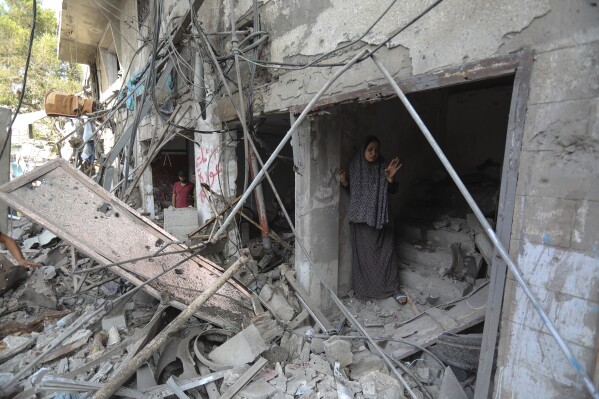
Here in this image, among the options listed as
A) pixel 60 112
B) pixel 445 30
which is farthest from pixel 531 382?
pixel 60 112

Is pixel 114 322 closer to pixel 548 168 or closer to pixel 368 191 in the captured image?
pixel 368 191

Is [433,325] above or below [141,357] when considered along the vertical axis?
below

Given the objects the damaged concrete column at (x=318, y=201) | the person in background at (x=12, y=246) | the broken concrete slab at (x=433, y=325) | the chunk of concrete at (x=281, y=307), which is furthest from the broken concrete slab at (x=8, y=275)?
the broken concrete slab at (x=433, y=325)

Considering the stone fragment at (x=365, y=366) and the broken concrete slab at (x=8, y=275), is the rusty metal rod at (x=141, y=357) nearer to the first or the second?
the stone fragment at (x=365, y=366)

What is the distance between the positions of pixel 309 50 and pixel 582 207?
2761 mm

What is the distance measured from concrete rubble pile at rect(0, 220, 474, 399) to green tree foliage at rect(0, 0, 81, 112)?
690 inches

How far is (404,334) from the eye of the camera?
3066 mm

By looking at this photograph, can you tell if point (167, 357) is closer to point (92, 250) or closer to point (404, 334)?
point (92, 250)

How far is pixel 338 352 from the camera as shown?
8.71 feet

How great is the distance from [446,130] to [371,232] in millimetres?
3237

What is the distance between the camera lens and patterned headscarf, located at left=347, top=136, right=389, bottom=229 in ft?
11.2

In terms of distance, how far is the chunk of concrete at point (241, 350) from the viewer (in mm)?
2711

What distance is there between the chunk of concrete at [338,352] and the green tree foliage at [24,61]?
65.2 feet

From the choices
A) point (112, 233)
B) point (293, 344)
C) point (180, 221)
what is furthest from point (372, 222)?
point (180, 221)
